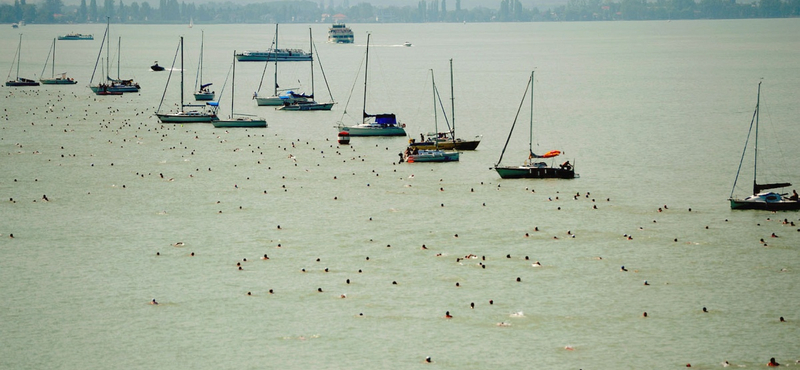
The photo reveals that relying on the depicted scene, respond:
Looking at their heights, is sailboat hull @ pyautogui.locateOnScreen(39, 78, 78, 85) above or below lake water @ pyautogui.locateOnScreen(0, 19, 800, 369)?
above

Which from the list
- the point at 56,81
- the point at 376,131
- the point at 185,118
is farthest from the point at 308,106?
the point at 56,81

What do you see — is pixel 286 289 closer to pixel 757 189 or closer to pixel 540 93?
pixel 757 189

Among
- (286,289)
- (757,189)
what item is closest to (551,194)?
(757,189)

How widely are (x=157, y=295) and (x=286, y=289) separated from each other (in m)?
5.98

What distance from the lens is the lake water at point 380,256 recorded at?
41.8 m

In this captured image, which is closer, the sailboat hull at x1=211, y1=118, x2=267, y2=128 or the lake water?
the lake water

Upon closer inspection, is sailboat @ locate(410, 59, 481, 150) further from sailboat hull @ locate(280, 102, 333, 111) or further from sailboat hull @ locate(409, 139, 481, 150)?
sailboat hull @ locate(280, 102, 333, 111)

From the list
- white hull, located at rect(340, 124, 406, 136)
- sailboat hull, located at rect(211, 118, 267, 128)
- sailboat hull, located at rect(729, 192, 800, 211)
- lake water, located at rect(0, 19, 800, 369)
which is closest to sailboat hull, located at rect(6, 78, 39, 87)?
sailboat hull, located at rect(211, 118, 267, 128)

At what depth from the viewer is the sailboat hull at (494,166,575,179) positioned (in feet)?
258

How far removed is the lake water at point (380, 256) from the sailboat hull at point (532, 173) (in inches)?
59.9

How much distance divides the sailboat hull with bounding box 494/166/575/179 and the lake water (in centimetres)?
152

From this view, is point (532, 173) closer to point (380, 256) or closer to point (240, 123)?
point (380, 256)

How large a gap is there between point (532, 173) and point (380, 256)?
2695 cm

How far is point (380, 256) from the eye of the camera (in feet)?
180
